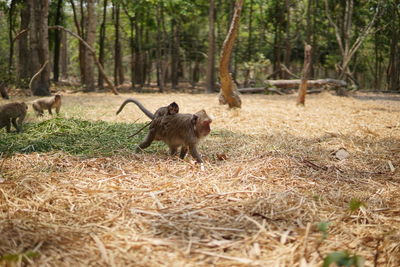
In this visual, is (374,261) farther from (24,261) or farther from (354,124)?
(354,124)

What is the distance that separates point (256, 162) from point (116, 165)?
1.79 metres

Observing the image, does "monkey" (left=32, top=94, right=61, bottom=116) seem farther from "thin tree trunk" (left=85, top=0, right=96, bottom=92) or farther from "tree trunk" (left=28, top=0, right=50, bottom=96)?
"thin tree trunk" (left=85, top=0, right=96, bottom=92)

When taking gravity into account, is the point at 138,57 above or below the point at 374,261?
above

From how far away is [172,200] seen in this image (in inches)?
135

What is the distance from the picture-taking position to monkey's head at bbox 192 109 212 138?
4.93 metres

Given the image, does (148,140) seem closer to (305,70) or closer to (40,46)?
(305,70)

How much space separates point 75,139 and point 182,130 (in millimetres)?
2030

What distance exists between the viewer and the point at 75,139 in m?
6.09

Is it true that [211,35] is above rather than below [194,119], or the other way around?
above

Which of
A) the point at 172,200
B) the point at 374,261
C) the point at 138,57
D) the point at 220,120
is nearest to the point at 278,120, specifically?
the point at 220,120

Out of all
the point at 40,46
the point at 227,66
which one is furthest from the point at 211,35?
the point at 227,66

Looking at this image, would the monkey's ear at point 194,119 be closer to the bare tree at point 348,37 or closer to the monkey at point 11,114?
the monkey at point 11,114

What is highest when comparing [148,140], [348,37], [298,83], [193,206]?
[348,37]

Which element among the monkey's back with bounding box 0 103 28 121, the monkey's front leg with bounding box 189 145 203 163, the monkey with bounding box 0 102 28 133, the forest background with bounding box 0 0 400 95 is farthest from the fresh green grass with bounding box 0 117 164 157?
the forest background with bounding box 0 0 400 95
